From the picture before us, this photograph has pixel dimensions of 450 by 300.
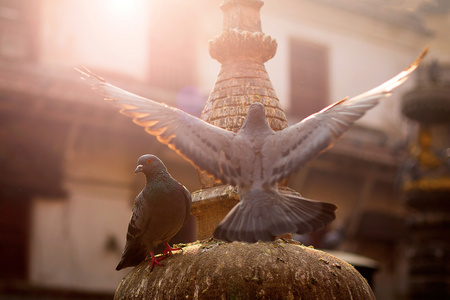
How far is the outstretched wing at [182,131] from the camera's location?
3.88 meters

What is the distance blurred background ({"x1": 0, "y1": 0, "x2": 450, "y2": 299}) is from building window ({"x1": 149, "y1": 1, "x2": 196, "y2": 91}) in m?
0.03

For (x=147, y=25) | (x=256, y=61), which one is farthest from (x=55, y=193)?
(x=256, y=61)

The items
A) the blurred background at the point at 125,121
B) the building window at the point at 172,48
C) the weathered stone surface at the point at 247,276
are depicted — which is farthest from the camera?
the building window at the point at 172,48

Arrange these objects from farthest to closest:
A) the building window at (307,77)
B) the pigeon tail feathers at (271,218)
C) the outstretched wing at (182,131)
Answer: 1. the building window at (307,77)
2. the outstretched wing at (182,131)
3. the pigeon tail feathers at (271,218)

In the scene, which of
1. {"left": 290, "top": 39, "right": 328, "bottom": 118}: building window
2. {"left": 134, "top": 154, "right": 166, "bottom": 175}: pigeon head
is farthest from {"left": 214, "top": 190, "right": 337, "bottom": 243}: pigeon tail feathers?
{"left": 290, "top": 39, "right": 328, "bottom": 118}: building window

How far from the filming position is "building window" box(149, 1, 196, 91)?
15023 millimetres

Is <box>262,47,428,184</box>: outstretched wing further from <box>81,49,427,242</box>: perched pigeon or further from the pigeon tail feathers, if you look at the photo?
the pigeon tail feathers

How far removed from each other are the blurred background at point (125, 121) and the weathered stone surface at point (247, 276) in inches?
166

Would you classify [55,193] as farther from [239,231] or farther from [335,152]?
[239,231]

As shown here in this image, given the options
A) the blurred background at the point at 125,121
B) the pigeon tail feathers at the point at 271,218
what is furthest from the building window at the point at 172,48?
the pigeon tail feathers at the point at 271,218

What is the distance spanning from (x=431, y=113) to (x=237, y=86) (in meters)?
9.98

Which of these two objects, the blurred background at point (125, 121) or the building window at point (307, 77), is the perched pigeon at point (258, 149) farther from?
the building window at point (307, 77)

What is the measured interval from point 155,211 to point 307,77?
1427cm

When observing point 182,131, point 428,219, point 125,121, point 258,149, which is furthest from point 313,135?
point 428,219
